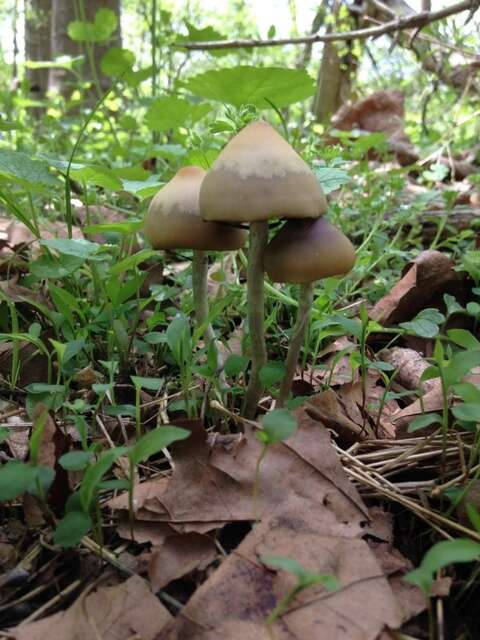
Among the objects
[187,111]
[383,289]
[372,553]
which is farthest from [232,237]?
[187,111]

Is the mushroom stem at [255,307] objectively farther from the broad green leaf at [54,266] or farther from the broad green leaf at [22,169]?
the broad green leaf at [22,169]

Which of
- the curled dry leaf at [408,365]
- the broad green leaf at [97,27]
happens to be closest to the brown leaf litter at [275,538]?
the curled dry leaf at [408,365]

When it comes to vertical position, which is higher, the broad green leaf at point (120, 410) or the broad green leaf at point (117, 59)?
the broad green leaf at point (117, 59)

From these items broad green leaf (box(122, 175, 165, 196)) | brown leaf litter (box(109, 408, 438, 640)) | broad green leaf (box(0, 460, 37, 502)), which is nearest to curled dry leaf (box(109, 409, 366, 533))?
brown leaf litter (box(109, 408, 438, 640))

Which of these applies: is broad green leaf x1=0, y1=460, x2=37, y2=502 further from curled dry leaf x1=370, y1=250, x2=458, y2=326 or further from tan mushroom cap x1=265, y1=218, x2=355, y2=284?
curled dry leaf x1=370, y1=250, x2=458, y2=326

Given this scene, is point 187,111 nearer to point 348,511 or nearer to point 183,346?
point 183,346

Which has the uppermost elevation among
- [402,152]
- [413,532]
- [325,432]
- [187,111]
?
[187,111]
